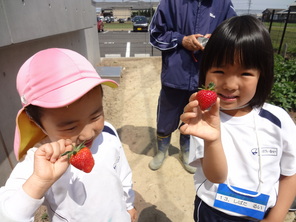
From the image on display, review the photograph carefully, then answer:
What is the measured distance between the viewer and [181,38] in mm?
2082

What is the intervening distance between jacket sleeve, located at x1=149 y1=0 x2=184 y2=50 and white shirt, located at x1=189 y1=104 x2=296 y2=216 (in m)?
1.22

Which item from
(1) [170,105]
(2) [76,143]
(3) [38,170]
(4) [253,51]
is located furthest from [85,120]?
(1) [170,105]

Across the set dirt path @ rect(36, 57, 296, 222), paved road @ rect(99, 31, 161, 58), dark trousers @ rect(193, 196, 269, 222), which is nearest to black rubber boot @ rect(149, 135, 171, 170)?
dirt path @ rect(36, 57, 296, 222)

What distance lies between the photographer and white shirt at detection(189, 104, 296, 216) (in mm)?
1110

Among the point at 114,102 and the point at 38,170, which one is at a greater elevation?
the point at 38,170

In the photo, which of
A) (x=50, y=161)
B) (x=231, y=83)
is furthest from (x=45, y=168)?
(x=231, y=83)

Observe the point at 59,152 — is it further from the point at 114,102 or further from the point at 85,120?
the point at 114,102

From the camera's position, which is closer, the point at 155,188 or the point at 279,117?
the point at 279,117

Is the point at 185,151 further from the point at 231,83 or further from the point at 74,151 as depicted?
the point at 74,151

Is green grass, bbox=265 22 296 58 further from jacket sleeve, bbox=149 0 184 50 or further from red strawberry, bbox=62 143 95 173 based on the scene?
red strawberry, bbox=62 143 95 173

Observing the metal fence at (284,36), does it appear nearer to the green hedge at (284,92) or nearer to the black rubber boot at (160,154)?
the green hedge at (284,92)

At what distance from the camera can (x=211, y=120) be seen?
3.18 ft

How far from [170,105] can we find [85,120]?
1552 millimetres

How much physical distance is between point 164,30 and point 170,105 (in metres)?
0.80
